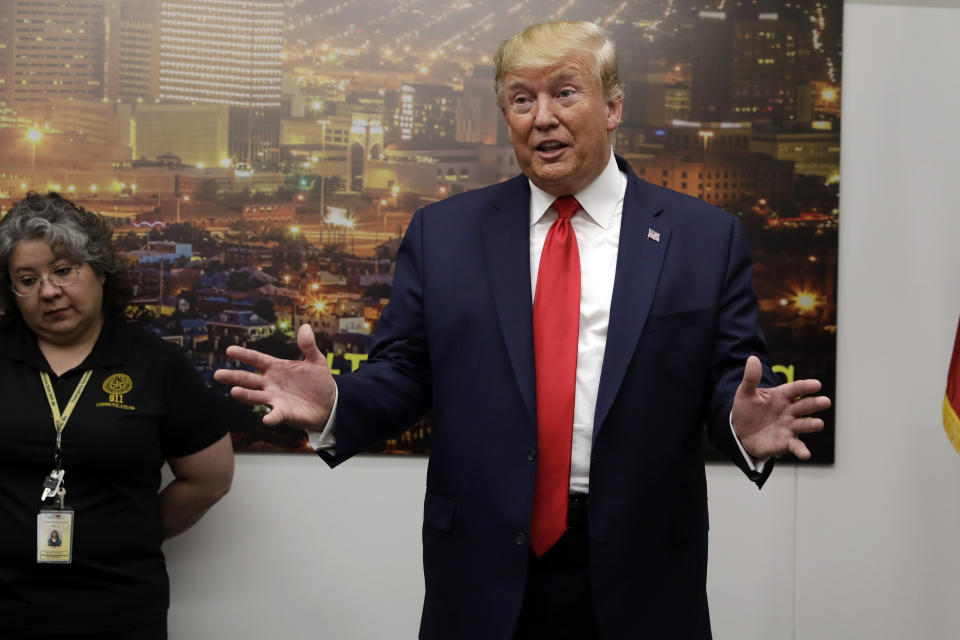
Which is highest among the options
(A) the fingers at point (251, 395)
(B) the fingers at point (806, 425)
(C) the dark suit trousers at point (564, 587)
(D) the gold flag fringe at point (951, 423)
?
(A) the fingers at point (251, 395)

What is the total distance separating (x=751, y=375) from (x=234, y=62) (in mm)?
2068

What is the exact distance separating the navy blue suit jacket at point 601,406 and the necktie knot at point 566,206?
7 centimetres

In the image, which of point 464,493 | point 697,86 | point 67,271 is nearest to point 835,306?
point 697,86

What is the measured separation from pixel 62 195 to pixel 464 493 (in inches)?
73.8

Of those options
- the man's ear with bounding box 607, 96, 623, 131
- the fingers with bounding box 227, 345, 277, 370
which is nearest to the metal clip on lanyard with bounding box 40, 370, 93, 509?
the fingers with bounding box 227, 345, 277, 370

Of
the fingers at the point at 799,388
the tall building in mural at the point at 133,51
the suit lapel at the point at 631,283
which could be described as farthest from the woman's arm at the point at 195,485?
the fingers at the point at 799,388

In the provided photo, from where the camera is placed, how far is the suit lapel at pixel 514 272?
1.64 meters

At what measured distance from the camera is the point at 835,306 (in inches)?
113

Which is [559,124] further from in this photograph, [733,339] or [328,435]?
[328,435]

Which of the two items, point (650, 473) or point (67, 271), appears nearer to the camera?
point (650, 473)

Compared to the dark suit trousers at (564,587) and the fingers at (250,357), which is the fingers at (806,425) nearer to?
the dark suit trousers at (564,587)

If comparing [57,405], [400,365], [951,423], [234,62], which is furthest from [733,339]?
[234,62]

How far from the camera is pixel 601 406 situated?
1.60 meters

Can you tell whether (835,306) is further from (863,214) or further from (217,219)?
(217,219)
